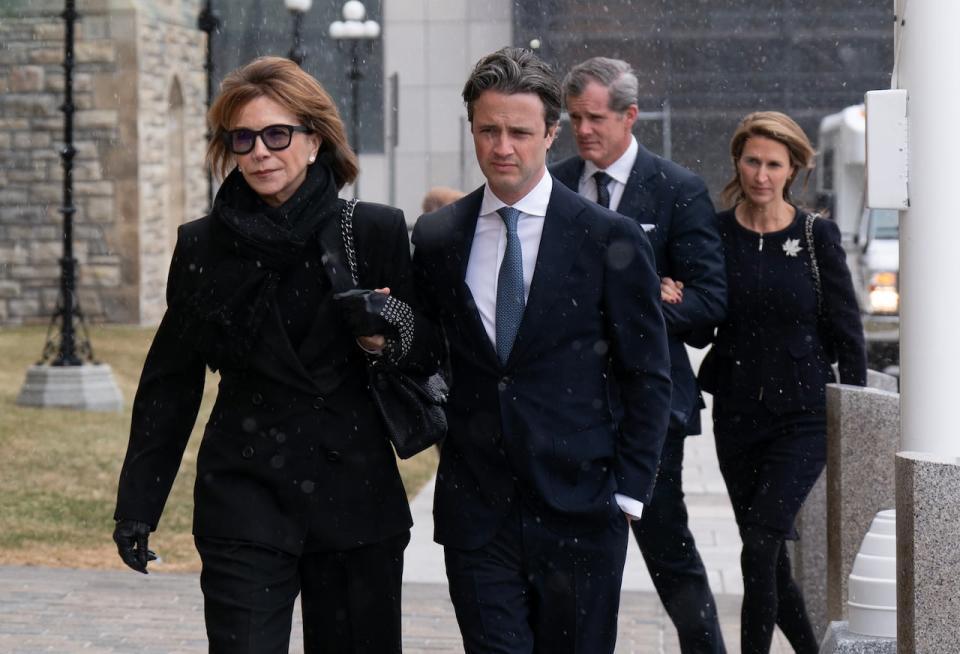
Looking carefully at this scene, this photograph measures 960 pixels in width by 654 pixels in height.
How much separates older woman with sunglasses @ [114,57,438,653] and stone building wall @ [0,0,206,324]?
2681 centimetres

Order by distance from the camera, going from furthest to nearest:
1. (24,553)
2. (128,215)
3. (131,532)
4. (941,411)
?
(128,215)
(24,553)
(131,532)
(941,411)

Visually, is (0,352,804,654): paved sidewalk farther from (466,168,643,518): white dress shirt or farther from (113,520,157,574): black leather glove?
(466,168,643,518): white dress shirt

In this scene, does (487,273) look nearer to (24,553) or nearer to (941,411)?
(941,411)

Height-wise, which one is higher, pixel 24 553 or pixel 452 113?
pixel 452 113

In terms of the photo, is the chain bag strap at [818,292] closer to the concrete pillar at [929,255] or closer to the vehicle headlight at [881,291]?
the concrete pillar at [929,255]

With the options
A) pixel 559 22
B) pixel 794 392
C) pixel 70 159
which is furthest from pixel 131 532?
pixel 559 22

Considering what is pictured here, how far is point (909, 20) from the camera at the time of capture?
4.32 m

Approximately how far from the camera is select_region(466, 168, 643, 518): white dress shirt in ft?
14.9

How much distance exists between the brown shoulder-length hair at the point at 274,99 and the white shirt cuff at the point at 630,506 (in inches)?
44.2

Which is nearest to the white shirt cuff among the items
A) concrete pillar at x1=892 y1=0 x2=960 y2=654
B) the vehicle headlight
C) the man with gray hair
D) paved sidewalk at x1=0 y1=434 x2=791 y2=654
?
concrete pillar at x1=892 y1=0 x2=960 y2=654

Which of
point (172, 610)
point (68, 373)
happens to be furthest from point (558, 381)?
point (68, 373)

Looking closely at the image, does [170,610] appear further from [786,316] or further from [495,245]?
→ [495,245]

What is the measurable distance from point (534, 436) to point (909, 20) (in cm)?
132

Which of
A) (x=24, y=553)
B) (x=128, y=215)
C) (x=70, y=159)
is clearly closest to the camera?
(x=24, y=553)
